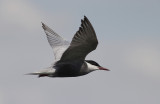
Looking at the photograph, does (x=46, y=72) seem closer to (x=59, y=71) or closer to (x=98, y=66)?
(x=59, y=71)

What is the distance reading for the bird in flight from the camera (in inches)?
541

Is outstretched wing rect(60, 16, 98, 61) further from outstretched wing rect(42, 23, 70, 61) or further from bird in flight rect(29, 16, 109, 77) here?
outstretched wing rect(42, 23, 70, 61)

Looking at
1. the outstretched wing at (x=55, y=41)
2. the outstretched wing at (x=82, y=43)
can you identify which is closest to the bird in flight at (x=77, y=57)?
the outstretched wing at (x=82, y=43)

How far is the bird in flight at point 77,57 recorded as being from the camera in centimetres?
1373

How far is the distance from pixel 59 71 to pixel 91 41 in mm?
1756

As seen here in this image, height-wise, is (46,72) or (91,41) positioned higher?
(91,41)

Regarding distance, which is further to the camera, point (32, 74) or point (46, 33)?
point (46, 33)

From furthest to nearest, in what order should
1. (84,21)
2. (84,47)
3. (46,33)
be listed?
1. (46,33)
2. (84,47)
3. (84,21)

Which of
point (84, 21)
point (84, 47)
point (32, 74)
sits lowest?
point (32, 74)

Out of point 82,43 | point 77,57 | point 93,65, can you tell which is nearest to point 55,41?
point 93,65

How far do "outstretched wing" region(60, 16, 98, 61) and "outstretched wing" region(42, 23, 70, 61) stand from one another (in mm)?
1826

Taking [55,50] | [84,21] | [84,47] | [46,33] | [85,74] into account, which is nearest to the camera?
[84,21]

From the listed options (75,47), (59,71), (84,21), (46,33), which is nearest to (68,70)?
(59,71)

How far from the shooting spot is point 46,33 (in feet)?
60.0
